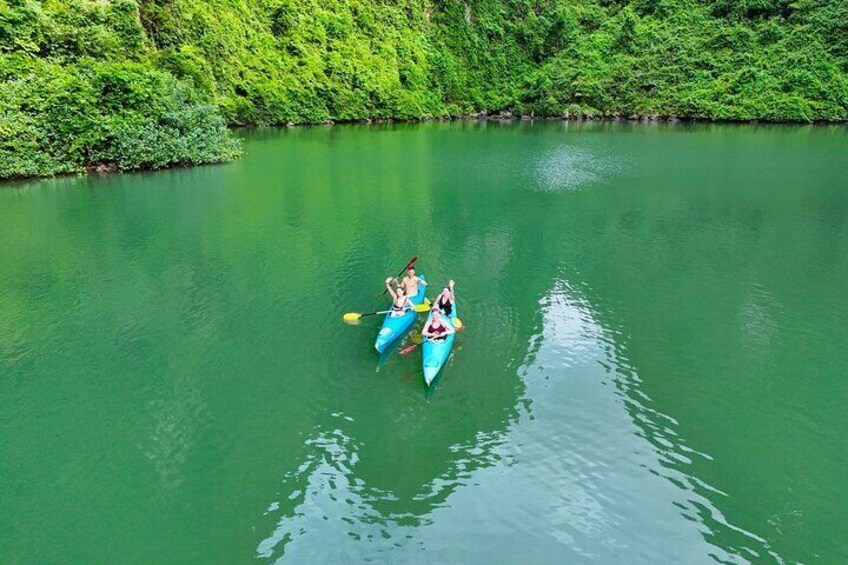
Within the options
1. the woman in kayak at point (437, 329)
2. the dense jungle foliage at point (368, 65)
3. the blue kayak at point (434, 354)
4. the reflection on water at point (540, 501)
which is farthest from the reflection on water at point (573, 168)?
the reflection on water at point (540, 501)

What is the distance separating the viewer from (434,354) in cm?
1345

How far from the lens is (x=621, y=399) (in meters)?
12.9

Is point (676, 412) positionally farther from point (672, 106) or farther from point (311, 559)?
point (672, 106)

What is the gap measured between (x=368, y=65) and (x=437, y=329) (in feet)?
270

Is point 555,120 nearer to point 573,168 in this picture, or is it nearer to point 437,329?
point 573,168

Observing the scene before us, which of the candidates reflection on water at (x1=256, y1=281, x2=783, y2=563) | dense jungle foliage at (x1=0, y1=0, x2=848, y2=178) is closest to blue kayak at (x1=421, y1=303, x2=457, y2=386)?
reflection on water at (x1=256, y1=281, x2=783, y2=563)

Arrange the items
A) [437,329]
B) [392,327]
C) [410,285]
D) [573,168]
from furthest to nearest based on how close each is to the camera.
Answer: [573,168] → [410,285] → [392,327] → [437,329]

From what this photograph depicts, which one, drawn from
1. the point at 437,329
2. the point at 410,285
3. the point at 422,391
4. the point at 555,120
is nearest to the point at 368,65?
the point at 555,120

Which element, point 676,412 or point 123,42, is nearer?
point 676,412

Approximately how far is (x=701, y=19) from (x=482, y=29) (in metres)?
38.1

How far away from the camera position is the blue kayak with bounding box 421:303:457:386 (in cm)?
1305

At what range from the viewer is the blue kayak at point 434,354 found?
42.8ft

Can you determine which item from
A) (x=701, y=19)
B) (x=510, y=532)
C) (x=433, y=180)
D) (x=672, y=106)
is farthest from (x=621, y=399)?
(x=701, y=19)

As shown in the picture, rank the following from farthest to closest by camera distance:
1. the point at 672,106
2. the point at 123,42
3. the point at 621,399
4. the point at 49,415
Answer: the point at 672,106 < the point at 123,42 < the point at 621,399 < the point at 49,415
